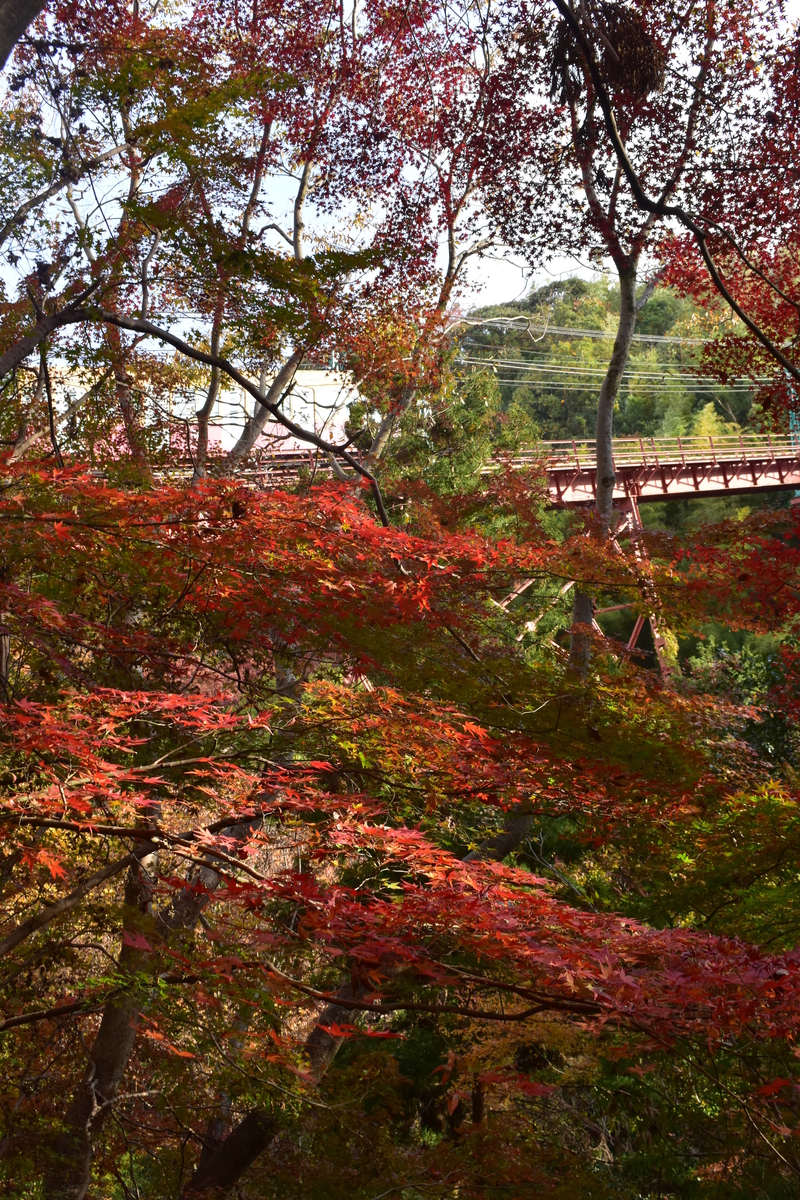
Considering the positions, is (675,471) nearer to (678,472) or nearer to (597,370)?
(678,472)

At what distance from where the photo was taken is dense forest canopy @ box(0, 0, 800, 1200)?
307 cm

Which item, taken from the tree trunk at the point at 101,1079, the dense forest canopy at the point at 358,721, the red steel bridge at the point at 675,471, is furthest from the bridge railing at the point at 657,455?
the tree trunk at the point at 101,1079

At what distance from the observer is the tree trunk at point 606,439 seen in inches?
261

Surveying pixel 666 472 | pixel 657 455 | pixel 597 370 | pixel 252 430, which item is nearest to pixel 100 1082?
pixel 252 430

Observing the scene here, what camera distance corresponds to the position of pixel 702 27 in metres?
6.71

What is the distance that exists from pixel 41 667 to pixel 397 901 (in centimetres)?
290

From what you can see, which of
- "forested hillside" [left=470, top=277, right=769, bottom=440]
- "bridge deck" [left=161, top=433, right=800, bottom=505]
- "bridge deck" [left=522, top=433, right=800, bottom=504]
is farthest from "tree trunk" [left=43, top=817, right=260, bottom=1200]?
"forested hillside" [left=470, top=277, right=769, bottom=440]

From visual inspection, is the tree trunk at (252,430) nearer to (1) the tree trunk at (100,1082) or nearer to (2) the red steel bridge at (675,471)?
(1) the tree trunk at (100,1082)

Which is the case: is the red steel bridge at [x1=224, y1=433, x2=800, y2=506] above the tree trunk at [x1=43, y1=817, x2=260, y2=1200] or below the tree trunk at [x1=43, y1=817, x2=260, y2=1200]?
above

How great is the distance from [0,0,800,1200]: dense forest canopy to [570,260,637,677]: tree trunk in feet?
0.13

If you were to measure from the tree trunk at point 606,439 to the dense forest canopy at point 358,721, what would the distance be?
41 millimetres

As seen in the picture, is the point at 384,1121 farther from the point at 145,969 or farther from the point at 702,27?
the point at 702,27

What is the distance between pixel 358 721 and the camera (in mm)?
4199

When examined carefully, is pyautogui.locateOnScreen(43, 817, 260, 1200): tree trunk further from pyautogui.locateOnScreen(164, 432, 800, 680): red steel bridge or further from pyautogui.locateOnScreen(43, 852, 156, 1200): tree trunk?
pyautogui.locateOnScreen(164, 432, 800, 680): red steel bridge
